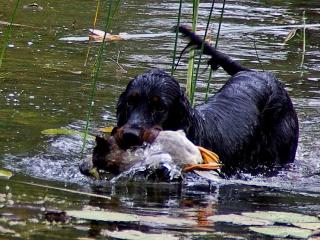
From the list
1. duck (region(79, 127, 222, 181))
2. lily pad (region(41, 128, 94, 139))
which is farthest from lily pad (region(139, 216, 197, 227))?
lily pad (region(41, 128, 94, 139))

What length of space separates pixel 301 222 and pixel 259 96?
10.4 feet

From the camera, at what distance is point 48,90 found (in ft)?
32.2

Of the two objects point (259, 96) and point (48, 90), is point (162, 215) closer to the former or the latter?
point (259, 96)

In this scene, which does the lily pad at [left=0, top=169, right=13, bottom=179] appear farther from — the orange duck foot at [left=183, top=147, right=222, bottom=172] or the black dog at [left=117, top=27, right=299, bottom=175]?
the orange duck foot at [left=183, top=147, right=222, bottom=172]

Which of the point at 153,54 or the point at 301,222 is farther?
the point at 153,54

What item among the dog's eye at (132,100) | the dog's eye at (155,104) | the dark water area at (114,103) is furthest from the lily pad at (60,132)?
the dog's eye at (155,104)

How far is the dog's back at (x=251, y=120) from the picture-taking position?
7.84 metres

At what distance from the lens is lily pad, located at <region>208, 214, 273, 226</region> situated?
5.16 meters

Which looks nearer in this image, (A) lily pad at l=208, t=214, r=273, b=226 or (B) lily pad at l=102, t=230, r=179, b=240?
(B) lily pad at l=102, t=230, r=179, b=240

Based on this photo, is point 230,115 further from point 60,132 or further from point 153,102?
point 60,132

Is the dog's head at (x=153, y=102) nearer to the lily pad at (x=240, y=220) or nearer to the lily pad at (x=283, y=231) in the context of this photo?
the lily pad at (x=240, y=220)

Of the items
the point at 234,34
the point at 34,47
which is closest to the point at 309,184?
the point at 34,47

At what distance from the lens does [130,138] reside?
634 cm

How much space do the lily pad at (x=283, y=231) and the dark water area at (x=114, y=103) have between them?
64 millimetres
